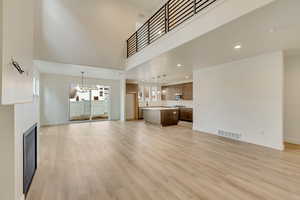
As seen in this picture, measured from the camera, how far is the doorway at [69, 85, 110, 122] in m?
8.40

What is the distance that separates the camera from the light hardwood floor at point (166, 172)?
203cm

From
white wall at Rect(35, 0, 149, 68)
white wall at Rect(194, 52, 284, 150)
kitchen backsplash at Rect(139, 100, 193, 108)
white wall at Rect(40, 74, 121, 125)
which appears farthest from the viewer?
kitchen backsplash at Rect(139, 100, 193, 108)

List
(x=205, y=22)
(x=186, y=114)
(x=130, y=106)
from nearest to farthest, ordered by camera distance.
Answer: (x=205, y=22), (x=186, y=114), (x=130, y=106)

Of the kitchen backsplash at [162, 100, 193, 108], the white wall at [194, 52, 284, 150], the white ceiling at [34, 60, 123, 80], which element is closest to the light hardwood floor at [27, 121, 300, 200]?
the white wall at [194, 52, 284, 150]

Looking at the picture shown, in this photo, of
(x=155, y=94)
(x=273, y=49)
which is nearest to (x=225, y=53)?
(x=273, y=49)

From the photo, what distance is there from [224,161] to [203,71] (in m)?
3.97

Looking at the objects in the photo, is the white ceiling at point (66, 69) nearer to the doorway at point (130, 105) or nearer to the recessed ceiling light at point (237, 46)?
the doorway at point (130, 105)

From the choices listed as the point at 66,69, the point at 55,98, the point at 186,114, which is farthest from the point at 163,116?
the point at 55,98

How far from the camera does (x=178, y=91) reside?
9508mm

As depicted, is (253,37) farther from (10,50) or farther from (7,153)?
(7,153)

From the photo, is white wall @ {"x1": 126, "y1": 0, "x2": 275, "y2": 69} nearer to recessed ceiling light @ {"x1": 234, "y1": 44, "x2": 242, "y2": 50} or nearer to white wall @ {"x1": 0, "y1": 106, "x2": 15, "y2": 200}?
recessed ceiling light @ {"x1": 234, "y1": 44, "x2": 242, "y2": 50}

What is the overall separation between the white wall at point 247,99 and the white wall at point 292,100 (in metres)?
1.07

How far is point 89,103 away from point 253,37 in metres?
8.60

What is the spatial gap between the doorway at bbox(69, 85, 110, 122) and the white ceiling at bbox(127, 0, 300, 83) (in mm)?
5898
